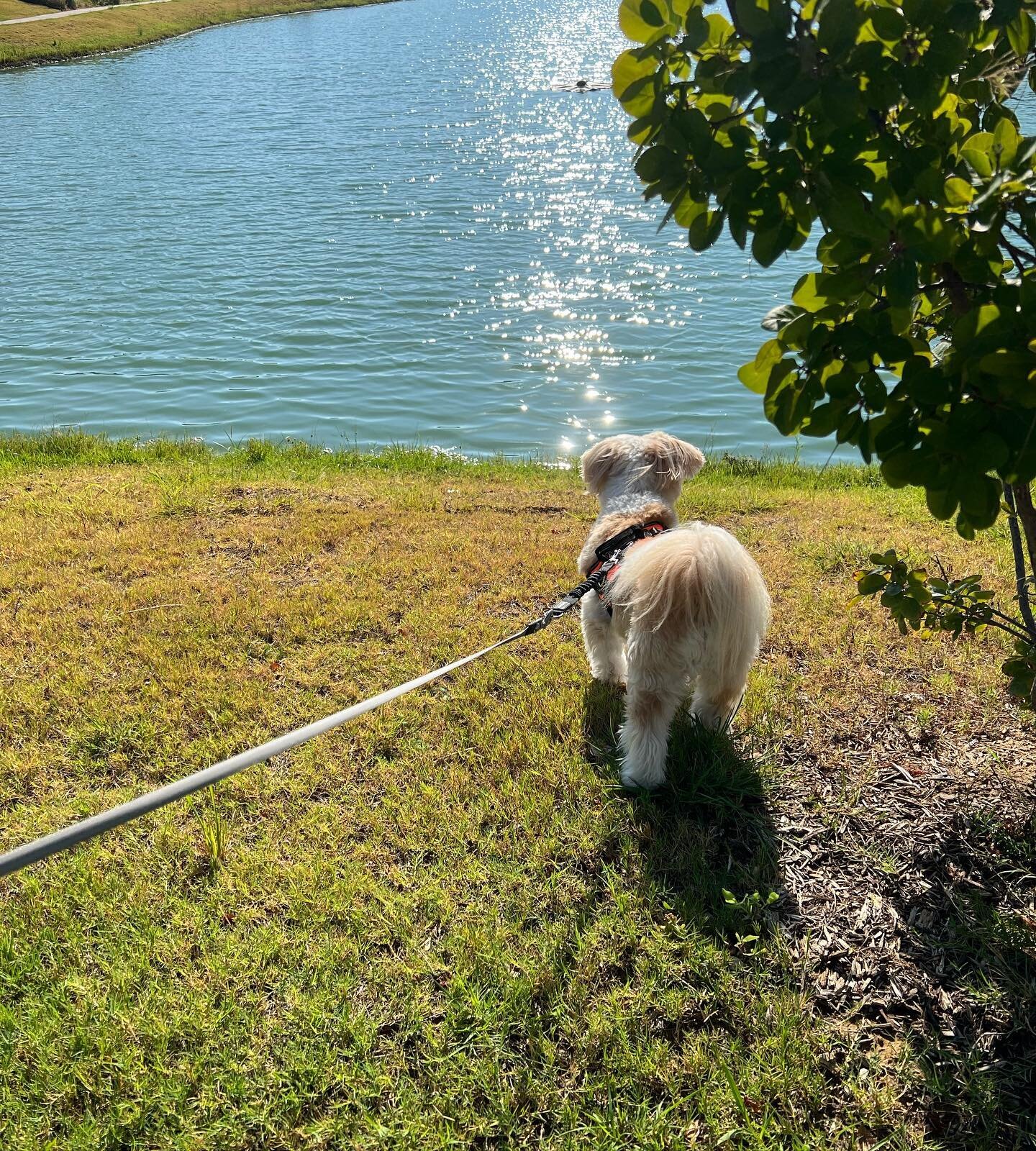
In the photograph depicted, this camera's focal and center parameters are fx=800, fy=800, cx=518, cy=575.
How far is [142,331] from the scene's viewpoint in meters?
14.2

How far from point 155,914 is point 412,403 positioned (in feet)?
31.8

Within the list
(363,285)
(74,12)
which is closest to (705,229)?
(363,285)

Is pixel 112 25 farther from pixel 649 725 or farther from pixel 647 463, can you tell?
pixel 649 725

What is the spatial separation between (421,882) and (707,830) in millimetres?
1222

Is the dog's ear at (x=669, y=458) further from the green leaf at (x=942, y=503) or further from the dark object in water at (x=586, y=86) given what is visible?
the green leaf at (x=942, y=503)

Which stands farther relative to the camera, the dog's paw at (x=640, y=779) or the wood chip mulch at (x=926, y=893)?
the dog's paw at (x=640, y=779)

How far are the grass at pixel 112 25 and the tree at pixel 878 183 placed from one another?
54646mm

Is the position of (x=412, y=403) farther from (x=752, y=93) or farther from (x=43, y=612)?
(x=752, y=93)

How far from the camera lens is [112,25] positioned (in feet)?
166

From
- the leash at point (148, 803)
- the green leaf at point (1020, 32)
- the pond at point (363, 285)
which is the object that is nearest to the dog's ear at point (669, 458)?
the leash at point (148, 803)

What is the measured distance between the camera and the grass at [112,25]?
4431cm

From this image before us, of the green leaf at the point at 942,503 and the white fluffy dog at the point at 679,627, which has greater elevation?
the green leaf at the point at 942,503

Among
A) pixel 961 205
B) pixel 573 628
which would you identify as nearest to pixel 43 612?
pixel 573 628

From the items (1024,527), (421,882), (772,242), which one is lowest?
(421,882)
